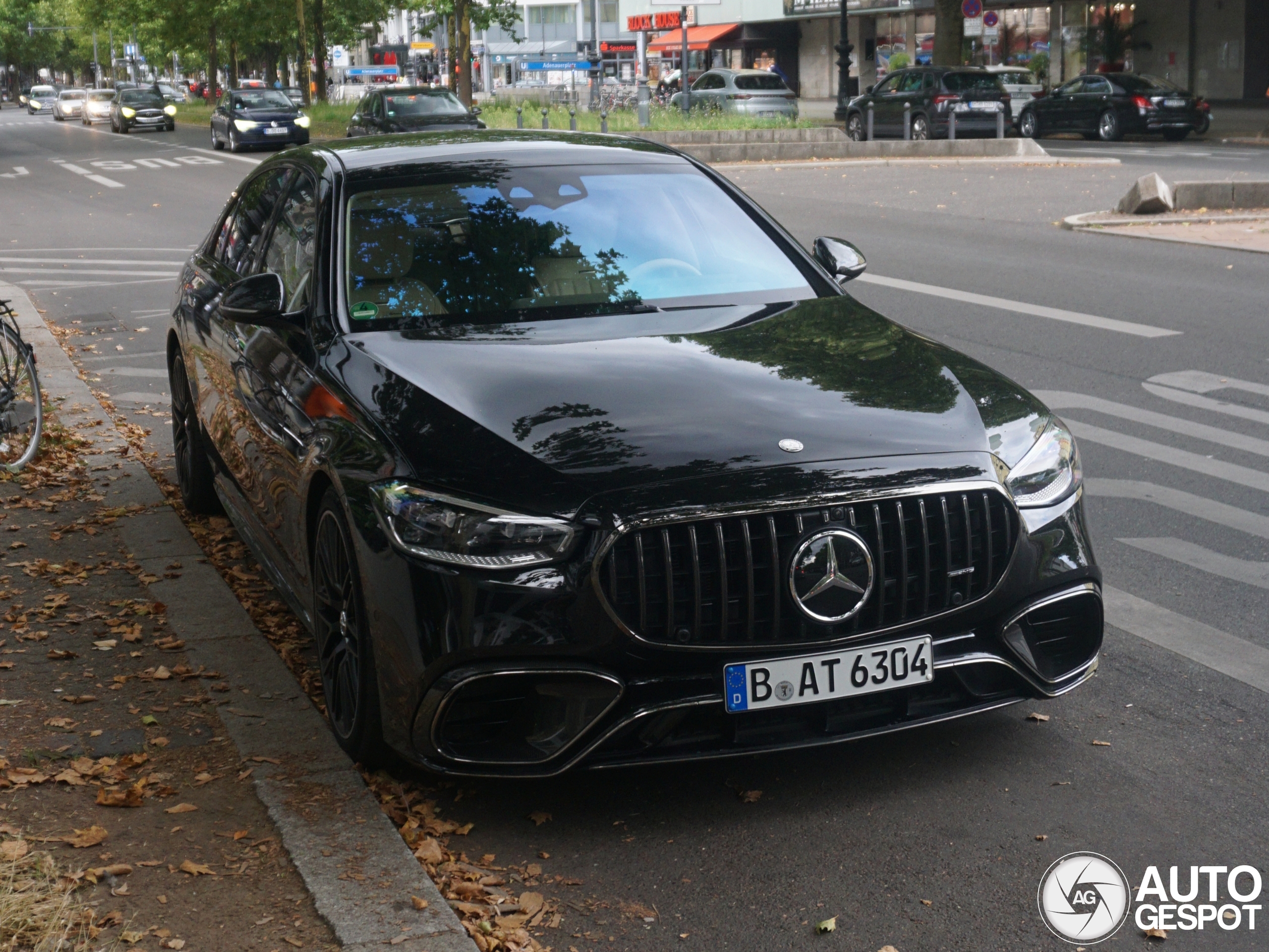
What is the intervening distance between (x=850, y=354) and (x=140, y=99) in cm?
6044

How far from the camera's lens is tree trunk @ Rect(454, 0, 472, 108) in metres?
43.0

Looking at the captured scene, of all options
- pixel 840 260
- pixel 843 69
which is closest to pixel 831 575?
pixel 840 260

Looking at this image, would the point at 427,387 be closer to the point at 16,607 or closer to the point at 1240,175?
the point at 16,607

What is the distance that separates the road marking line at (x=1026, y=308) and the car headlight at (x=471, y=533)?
8.35 meters

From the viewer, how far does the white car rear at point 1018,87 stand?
130 ft

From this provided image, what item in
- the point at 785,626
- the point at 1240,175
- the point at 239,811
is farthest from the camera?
the point at 1240,175

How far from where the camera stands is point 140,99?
197 feet

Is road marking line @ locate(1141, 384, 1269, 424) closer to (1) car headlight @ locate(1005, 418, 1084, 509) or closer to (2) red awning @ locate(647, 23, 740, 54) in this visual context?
(1) car headlight @ locate(1005, 418, 1084, 509)

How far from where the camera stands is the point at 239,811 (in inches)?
157

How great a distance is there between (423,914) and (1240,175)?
23.6 meters

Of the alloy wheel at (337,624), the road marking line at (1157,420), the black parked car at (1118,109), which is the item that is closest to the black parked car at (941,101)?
the black parked car at (1118,109)

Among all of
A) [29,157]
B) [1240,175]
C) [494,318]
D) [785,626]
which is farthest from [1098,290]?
[29,157]

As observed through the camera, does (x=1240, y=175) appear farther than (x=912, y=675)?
Yes

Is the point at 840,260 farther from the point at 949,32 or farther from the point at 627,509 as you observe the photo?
the point at 949,32
